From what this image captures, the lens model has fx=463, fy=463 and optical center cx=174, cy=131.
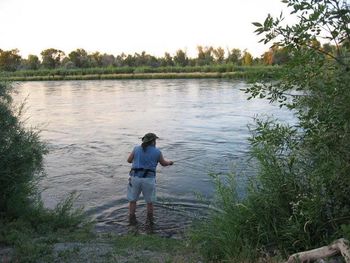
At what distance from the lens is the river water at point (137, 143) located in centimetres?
1051

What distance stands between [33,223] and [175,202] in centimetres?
384

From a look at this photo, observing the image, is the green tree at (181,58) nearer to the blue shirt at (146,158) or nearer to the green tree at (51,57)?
the green tree at (51,57)

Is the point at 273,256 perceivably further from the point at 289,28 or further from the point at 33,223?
the point at 33,223

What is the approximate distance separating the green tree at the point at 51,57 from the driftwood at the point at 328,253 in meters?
110

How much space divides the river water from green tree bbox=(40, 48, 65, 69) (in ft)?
263

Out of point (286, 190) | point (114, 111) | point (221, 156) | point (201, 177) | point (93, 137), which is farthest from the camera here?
point (114, 111)

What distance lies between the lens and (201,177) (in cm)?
1301

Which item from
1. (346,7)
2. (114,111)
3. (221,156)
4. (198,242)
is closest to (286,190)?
(198,242)

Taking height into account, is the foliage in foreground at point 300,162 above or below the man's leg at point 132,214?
above

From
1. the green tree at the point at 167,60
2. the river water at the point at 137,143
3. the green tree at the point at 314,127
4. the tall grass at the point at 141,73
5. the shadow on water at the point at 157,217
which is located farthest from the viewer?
the green tree at the point at 167,60

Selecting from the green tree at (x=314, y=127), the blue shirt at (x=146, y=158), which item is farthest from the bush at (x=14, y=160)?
the green tree at (x=314, y=127)

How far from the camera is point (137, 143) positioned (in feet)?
60.4

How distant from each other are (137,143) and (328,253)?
1432 cm

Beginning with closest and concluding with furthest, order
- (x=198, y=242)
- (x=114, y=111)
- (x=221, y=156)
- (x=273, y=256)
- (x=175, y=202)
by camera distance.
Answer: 1. (x=273, y=256)
2. (x=198, y=242)
3. (x=175, y=202)
4. (x=221, y=156)
5. (x=114, y=111)
